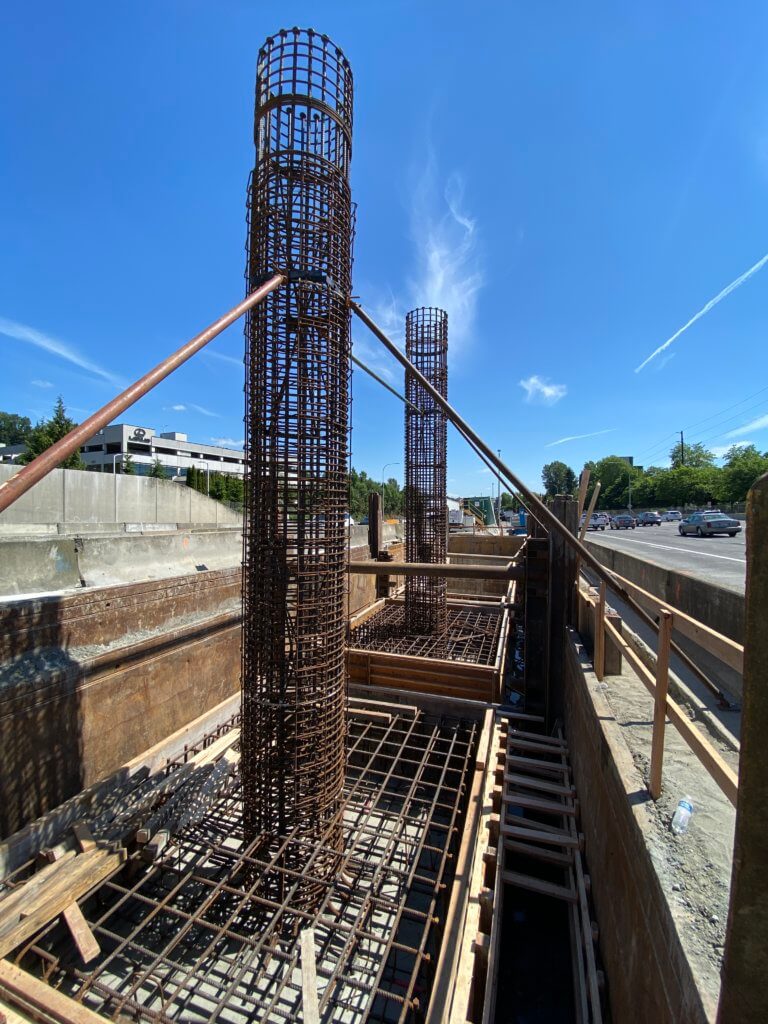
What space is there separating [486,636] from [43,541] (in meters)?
9.19

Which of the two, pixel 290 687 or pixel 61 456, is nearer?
pixel 61 456

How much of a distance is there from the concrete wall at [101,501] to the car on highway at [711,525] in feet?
87.4

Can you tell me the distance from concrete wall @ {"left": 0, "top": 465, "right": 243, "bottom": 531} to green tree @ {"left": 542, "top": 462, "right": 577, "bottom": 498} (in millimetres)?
96418

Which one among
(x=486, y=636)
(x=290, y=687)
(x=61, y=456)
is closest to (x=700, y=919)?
(x=290, y=687)

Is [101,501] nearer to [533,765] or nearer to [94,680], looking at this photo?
[94,680]

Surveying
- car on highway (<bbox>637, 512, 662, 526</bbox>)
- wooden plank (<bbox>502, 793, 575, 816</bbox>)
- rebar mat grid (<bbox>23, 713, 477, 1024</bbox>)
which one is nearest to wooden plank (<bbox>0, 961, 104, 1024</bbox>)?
rebar mat grid (<bbox>23, 713, 477, 1024</bbox>)

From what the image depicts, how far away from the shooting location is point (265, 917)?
3.90 m

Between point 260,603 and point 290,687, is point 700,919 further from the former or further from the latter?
point 260,603

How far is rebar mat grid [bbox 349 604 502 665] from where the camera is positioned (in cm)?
959

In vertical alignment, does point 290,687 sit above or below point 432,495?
below

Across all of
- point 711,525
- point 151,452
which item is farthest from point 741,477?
point 151,452

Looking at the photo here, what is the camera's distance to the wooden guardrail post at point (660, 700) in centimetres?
285

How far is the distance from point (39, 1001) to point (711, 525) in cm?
2799

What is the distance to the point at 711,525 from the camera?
76.7 feet
